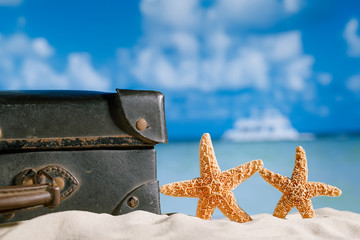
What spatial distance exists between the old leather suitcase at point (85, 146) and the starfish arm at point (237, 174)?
25cm

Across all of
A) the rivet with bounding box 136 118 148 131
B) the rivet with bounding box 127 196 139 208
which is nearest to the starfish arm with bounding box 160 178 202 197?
the rivet with bounding box 127 196 139 208

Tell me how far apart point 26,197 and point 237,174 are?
2.40 feet

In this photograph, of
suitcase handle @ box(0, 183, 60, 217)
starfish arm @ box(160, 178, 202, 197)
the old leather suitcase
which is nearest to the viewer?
suitcase handle @ box(0, 183, 60, 217)

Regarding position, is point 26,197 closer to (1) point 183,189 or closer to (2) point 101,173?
(2) point 101,173

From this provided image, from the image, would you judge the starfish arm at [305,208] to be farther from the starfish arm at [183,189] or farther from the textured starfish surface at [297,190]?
the starfish arm at [183,189]

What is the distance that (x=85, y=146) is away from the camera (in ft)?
4.14

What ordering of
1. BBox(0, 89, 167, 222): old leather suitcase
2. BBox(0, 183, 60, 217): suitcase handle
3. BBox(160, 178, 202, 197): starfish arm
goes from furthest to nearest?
BBox(160, 178, 202, 197): starfish arm → BBox(0, 89, 167, 222): old leather suitcase → BBox(0, 183, 60, 217): suitcase handle

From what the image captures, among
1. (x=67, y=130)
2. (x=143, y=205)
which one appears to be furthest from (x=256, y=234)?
(x=67, y=130)

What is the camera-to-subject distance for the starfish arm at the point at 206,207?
1.33 metres

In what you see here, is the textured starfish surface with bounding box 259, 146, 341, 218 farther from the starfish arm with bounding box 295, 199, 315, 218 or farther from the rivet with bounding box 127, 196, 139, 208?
the rivet with bounding box 127, 196, 139, 208

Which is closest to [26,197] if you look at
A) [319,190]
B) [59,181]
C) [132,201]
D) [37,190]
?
[37,190]

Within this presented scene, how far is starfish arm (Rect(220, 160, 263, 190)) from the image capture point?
1.35 meters

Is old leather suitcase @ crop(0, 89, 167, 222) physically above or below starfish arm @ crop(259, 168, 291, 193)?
above

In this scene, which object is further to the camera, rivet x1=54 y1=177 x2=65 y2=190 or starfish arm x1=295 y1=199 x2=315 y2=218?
starfish arm x1=295 y1=199 x2=315 y2=218
